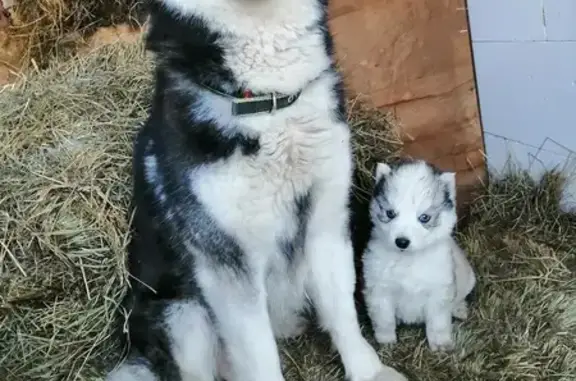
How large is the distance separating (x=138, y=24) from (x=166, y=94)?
1046 millimetres

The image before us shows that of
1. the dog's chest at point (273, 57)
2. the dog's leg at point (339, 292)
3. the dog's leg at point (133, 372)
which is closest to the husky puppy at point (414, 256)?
the dog's leg at point (339, 292)

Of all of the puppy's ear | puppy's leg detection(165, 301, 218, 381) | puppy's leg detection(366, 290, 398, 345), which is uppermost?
the puppy's ear

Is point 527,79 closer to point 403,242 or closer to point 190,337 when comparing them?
point 403,242

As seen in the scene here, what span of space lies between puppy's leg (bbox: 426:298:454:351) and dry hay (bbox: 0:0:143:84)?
140cm

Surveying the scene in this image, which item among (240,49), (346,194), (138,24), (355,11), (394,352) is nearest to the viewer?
(240,49)

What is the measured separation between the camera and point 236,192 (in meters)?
2.06

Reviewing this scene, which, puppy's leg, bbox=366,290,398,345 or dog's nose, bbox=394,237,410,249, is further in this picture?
puppy's leg, bbox=366,290,398,345

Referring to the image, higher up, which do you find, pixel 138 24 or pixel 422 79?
pixel 138 24

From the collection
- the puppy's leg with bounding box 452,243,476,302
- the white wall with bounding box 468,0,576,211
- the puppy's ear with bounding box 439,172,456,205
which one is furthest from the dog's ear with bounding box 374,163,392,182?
the white wall with bounding box 468,0,576,211

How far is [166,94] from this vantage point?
2164 millimetres

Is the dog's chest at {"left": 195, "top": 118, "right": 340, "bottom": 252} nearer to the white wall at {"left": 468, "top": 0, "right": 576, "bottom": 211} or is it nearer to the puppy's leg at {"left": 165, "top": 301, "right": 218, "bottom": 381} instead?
the puppy's leg at {"left": 165, "top": 301, "right": 218, "bottom": 381}

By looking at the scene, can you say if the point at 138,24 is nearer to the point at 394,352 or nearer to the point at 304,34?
the point at 304,34

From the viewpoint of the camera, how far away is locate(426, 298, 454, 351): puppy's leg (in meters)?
2.52

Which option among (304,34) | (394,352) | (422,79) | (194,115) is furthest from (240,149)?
(422,79)
